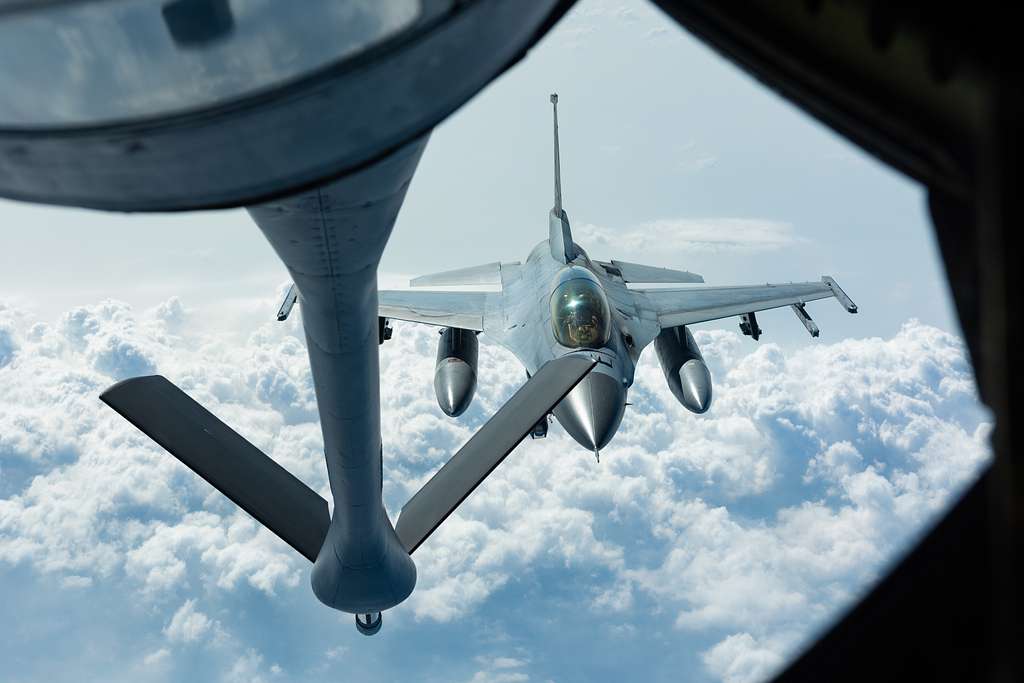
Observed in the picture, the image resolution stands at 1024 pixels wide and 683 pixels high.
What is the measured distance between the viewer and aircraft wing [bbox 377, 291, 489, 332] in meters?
25.9

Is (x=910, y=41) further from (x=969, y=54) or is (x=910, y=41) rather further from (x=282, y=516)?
(x=282, y=516)

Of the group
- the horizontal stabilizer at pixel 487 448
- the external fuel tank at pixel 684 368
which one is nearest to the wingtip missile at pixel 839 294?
the external fuel tank at pixel 684 368

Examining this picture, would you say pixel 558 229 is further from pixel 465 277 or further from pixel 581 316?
pixel 581 316

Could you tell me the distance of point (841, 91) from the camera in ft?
8.04

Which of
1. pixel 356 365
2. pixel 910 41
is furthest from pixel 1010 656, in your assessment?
pixel 356 365

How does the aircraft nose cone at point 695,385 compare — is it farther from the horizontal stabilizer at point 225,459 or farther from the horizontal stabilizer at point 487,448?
the horizontal stabilizer at point 225,459

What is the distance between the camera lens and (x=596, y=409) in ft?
62.2

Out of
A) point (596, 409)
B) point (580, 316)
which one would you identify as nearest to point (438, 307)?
point (580, 316)

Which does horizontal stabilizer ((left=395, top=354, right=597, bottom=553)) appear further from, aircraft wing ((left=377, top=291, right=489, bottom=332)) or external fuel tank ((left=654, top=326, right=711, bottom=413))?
aircraft wing ((left=377, top=291, right=489, bottom=332))

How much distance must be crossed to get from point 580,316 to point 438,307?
897 cm

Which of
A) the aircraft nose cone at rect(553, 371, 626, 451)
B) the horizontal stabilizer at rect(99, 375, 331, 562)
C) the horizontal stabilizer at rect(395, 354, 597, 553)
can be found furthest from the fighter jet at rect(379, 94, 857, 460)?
the horizontal stabilizer at rect(99, 375, 331, 562)

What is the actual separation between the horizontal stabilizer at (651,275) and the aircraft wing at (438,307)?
5.47m

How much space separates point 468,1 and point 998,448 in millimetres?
2518

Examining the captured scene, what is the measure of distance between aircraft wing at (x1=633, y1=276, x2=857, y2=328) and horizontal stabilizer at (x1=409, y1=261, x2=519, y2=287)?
6489 mm
